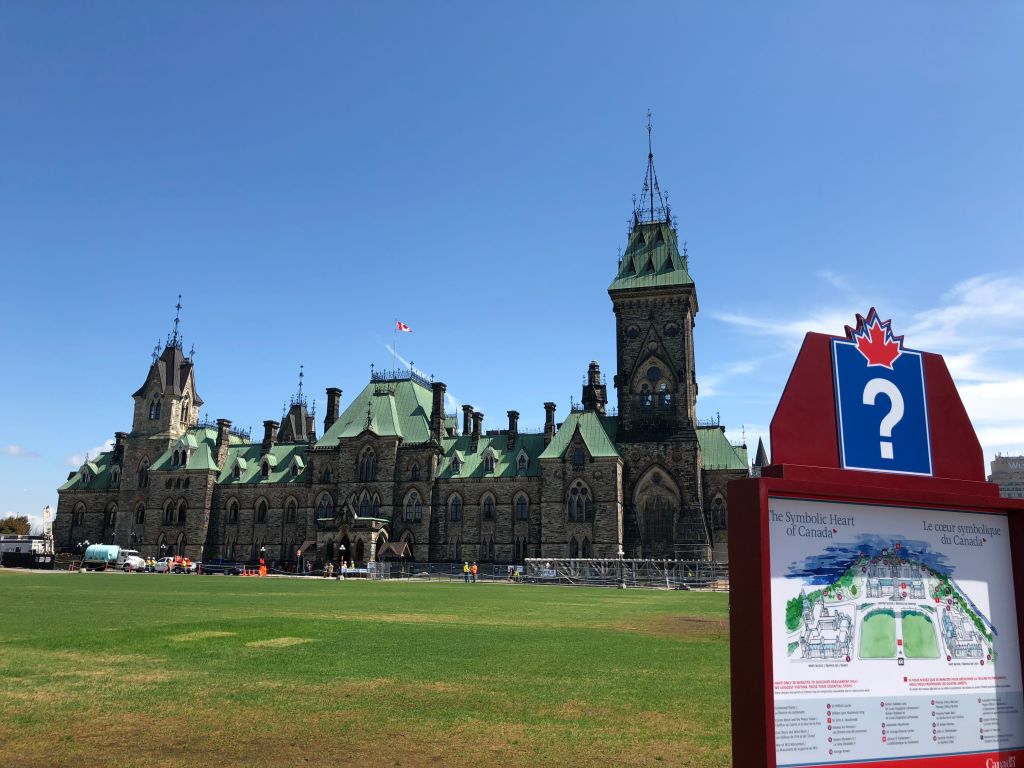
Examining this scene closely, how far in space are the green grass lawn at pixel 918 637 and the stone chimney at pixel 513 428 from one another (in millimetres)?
59593

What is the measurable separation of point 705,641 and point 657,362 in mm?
45000

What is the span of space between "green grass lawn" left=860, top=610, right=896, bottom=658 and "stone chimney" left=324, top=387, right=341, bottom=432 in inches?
2747

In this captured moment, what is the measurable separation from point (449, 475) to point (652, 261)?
80.9 feet

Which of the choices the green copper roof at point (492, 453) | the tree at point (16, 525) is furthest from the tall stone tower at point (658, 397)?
the tree at point (16, 525)

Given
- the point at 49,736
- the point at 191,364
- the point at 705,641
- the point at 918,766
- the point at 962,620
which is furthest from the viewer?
the point at 191,364

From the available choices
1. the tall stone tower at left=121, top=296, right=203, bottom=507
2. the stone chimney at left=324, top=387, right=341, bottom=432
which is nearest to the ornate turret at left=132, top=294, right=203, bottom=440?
the tall stone tower at left=121, top=296, right=203, bottom=507

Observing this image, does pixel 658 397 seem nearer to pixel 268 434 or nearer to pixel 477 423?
pixel 477 423

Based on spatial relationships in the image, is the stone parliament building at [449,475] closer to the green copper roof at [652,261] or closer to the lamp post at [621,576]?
the green copper roof at [652,261]

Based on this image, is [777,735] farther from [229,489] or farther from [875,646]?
[229,489]

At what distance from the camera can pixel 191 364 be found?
79250mm

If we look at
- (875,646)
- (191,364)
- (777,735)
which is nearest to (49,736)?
(777,735)

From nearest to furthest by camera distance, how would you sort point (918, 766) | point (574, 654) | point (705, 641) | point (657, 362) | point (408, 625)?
point (918, 766) < point (574, 654) < point (705, 641) < point (408, 625) < point (657, 362)

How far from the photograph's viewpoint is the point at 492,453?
64188 mm

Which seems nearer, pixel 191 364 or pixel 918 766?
pixel 918 766
